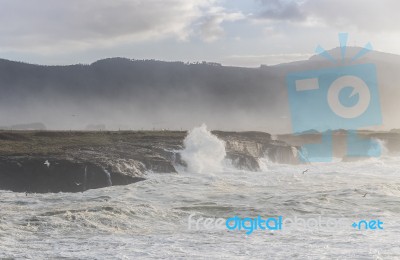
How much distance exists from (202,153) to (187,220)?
20932mm

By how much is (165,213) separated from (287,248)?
6.73 m

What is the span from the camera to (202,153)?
39562 mm

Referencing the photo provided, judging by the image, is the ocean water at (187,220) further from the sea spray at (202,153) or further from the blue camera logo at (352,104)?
the blue camera logo at (352,104)

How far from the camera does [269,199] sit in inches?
945

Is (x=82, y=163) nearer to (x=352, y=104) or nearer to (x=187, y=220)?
(x=187, y=220)

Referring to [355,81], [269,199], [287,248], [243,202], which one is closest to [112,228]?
[287,248]

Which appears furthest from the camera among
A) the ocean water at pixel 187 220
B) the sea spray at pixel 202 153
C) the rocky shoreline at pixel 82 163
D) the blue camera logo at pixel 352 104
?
the blue camera logo at pixel 352 104

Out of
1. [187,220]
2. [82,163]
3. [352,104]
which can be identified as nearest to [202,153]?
[82,163]

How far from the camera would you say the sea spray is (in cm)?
3731

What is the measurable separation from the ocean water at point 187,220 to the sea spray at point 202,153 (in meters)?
5.86

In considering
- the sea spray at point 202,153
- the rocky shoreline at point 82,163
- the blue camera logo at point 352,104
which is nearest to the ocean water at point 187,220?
the rocky shoreline at point 82,163

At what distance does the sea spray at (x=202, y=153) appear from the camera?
3731 cm

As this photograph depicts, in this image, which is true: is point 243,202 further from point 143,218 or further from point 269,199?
point 143,218

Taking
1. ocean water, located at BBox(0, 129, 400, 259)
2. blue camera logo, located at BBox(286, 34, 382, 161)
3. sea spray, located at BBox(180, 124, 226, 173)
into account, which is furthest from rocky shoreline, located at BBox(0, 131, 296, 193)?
blue camera logo, located at BBox(286, 34, 382, 161)
